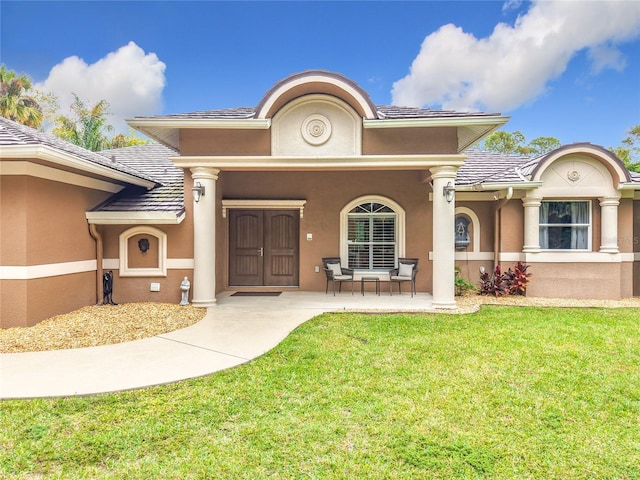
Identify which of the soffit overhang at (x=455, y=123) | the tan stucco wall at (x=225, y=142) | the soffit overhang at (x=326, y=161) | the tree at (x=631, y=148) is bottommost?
the soffit overhang at (x=326, y=161)

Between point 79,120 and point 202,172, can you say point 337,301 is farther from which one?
point 79,120

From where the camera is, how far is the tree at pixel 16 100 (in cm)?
2112

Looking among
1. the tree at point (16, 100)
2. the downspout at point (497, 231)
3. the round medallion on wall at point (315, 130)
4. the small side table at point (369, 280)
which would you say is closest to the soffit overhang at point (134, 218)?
the round medallion on wall at point (315, 130)

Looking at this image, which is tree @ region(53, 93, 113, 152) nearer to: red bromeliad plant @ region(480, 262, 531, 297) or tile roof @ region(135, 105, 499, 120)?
tile roof @ region(135, 105, 499, 120)

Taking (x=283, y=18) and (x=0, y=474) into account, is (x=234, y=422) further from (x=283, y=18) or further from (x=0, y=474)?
(x=283, y=18)

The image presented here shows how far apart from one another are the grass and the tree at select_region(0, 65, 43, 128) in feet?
80.9

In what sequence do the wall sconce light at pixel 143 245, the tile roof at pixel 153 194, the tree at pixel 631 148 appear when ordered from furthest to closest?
the tree at pixel 631 148
the wall sconce light at pixel 143 245
the tile roof at pixel 153 194

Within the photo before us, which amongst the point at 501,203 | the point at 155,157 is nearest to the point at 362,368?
the point at 501,203

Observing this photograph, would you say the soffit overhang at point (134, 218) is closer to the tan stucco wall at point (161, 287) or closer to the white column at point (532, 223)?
the tan stucco wall at point (161, 287)

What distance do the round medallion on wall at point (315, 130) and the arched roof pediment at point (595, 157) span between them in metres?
6.05

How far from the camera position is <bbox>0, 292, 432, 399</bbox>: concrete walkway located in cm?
411

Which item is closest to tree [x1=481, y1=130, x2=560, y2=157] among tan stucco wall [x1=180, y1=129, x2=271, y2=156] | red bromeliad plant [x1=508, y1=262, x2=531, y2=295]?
red bromeliad plant [x1=508, y1=262, x2=531, y2=295]

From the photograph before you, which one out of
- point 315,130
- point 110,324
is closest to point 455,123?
point 315,130

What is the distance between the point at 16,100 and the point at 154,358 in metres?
24.7
